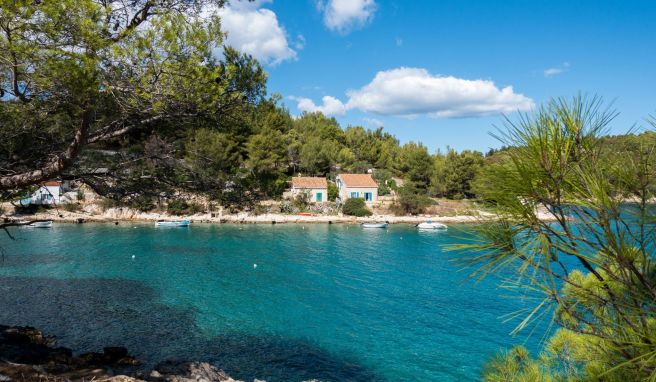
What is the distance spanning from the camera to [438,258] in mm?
26281

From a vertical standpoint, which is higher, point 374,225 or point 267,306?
point 374,225

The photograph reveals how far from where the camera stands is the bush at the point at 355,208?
143 ft

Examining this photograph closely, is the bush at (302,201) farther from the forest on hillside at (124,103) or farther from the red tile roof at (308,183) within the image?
the forest on hillside at (124,103)

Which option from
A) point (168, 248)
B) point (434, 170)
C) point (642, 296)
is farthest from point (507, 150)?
point (434, 170)

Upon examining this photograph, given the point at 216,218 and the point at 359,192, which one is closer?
the point at 216,218

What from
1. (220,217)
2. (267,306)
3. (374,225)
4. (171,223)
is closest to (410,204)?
(374,225)

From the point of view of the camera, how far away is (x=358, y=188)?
46125mm

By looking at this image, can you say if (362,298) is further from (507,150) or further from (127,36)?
(507,150)

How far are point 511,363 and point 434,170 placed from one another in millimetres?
51143

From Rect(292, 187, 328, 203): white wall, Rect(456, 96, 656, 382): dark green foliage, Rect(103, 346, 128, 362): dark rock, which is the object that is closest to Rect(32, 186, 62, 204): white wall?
Rect(103, 346, 128, 362): dark rock

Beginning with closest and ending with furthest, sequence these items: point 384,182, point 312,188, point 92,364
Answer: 1. point 92,364
2. point 312,188
3. point 384,182

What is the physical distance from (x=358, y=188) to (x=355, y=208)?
303 centimetres

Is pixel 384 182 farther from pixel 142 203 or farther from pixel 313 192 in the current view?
pixel 142 203

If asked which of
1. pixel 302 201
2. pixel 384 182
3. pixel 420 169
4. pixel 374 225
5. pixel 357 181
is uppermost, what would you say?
pixel 420 169
